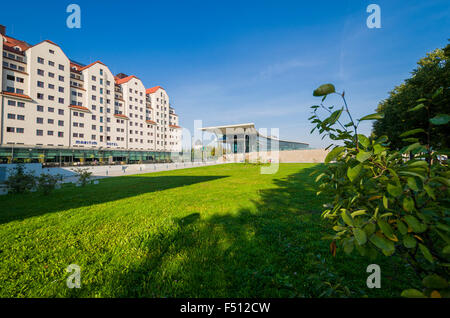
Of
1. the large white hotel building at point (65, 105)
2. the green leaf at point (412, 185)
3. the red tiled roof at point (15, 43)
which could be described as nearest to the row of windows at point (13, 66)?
the large white hotel building at point (65, 105)

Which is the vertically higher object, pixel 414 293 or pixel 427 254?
pixel 427 254

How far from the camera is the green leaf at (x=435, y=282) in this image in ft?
2.70

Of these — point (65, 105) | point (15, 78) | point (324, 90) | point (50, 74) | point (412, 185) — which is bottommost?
point (412, 185)

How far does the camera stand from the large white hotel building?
3170cm

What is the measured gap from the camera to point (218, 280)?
2428mm

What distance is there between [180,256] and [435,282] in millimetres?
2996

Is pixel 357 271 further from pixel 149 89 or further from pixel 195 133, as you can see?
pixel 149 89

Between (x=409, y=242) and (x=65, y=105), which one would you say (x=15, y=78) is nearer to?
(x=65, y=105)

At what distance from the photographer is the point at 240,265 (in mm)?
2773

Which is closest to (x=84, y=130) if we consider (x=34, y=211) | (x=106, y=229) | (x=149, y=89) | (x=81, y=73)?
(x=81, y=73)

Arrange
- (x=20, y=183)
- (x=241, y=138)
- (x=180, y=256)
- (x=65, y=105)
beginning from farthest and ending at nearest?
(x=241, y=138), (x=65, y=105), (x=20, y=183), (x=180, y=256)

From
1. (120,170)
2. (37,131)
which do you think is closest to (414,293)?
(120,170)
